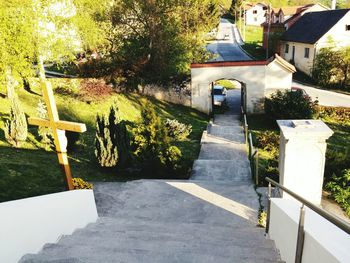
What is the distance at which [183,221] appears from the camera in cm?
883

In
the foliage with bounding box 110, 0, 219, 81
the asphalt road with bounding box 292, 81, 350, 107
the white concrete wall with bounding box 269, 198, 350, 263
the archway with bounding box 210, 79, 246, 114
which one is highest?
the foliage with bounding box 110, 0, 219, 81

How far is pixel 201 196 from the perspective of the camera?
1025 centimetres

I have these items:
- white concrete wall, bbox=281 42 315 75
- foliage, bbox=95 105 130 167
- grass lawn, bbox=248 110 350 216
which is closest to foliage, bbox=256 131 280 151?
grass lawn, bbox=248 110 350 216

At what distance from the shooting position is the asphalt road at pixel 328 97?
2607cm

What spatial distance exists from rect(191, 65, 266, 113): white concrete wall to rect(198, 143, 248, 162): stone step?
598cm

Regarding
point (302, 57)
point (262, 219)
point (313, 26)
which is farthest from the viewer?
point (313, 26)

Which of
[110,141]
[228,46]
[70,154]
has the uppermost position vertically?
[228,46]

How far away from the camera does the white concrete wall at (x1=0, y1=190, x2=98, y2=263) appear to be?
18.4 feet

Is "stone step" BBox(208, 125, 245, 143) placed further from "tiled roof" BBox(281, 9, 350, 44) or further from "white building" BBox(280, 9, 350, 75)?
"tiled roof" BBox(281, 9, 350, 44)

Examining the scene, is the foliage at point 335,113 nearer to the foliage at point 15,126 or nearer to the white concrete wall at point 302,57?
the white concrete wall at point 302,57

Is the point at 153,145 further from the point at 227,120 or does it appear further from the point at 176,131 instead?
the point at 227,120

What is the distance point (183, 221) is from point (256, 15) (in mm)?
82777

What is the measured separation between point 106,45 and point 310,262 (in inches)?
885

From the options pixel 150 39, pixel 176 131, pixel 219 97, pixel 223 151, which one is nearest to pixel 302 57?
pixel 219 97
